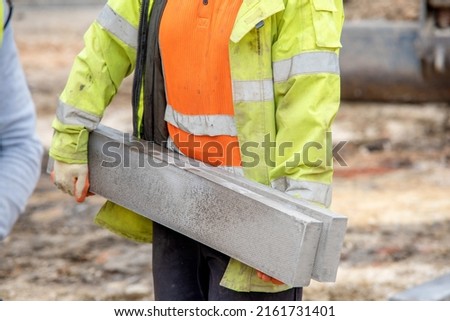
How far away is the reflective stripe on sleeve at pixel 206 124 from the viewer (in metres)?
3.19

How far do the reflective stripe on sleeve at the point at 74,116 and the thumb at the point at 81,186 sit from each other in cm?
19

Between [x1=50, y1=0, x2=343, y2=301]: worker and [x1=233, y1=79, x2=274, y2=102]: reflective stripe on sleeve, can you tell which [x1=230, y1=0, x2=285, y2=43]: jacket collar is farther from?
[x1=233, y1=79, x2=274, y2=102]: reflective stripe on sleeve

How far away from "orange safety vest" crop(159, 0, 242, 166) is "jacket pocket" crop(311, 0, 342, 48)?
9.8 inches

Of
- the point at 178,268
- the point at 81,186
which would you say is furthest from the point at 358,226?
the point at 81,186

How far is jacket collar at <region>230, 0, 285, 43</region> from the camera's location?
2986mm

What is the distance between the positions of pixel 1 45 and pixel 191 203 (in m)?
0.77

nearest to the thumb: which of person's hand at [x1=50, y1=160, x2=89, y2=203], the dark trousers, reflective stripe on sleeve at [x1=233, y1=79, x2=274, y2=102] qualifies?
person's hand at [x1=50, y1=160, x2=89, y2=203]

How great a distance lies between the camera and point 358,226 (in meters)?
6.54

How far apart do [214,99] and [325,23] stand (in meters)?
0.43

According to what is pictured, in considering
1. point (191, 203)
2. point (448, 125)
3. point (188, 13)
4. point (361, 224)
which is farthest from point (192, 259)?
point (448, 125)

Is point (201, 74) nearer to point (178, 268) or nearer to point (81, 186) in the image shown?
point (81, 186)

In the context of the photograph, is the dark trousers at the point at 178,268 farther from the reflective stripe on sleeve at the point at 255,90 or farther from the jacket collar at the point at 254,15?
the jacket collar at the point at 254,15

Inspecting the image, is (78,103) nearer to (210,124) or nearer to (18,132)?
(18,132)

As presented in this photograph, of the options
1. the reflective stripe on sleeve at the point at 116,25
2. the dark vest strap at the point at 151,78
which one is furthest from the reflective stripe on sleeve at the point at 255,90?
the reflective stripe on sleeve at the point at 116,25
